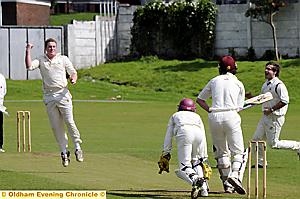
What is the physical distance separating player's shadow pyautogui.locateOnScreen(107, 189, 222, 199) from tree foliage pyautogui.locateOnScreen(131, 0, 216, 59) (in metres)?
32.6

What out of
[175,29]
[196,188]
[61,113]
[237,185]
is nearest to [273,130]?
[61,113]

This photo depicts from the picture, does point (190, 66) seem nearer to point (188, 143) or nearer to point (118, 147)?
point (118, 147)

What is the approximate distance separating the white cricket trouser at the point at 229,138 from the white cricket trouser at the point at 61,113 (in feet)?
9.88

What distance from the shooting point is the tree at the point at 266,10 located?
43.1m

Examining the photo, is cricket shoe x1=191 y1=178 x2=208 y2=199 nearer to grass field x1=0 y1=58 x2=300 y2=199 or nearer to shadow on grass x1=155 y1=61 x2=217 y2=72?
grass field x1=0 y1=58 x2=300 y2=199

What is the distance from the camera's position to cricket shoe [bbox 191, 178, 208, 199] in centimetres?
1205

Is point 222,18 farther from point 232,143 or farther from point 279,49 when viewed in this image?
point 232,143

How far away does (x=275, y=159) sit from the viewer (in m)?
17.8

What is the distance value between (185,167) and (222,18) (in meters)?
33.4

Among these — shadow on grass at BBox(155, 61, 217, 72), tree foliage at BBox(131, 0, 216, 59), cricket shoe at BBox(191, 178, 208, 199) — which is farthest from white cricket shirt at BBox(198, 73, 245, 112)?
tree foliage at BBox(131, 0, 216, 59)

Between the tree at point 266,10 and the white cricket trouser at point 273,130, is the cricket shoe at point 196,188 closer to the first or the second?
the white cricket trouser at point 273,130

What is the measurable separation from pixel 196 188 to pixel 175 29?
34293mm

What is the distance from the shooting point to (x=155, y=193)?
13.0m

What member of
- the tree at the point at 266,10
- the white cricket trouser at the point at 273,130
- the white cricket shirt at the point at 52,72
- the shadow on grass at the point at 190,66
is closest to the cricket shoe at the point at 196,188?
the white cricket shirt at the point at 52,72
